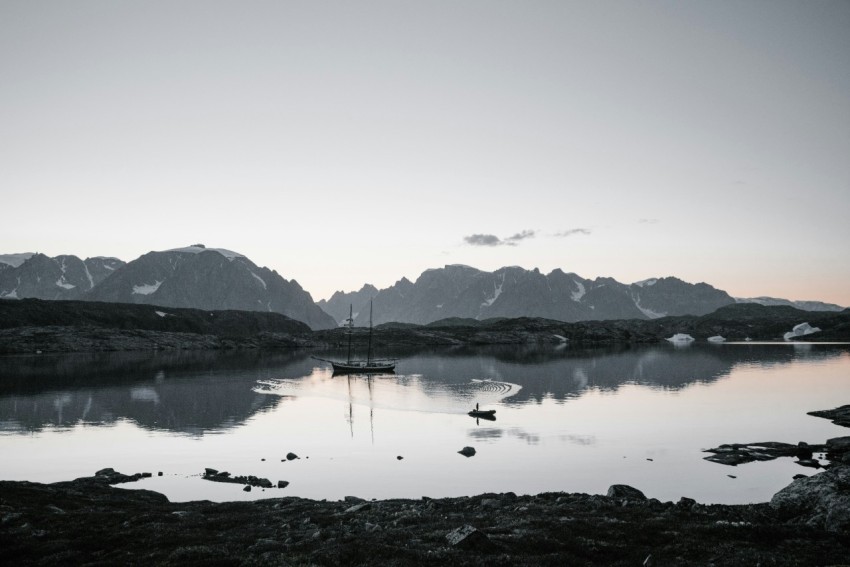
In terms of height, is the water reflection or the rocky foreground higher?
the rocky foreground

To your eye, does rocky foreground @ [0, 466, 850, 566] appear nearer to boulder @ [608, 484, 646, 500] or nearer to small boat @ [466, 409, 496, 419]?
boulder @ [608, 484, 646, 500]

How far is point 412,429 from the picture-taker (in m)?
76.2

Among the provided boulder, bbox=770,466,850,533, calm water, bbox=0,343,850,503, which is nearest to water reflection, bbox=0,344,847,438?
calm water, bbox=0,343,850,503

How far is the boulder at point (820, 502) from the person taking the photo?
2672 centimetres

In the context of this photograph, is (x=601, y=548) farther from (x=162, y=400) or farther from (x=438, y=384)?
(x=438, y=384)

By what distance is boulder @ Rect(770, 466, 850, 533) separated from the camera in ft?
87.7

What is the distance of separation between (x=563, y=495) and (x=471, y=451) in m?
22.4

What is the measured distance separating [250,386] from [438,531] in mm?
109034

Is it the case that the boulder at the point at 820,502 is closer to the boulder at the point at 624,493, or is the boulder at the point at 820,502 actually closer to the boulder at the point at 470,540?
the boulder at the point at 624,493

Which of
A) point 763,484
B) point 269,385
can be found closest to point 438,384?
point 269,385

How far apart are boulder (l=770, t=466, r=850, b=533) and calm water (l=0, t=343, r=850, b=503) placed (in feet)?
36.6

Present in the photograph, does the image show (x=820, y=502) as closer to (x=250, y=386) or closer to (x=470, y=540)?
(x=470, y=540)

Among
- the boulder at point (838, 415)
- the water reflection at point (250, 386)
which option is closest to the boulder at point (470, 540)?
the water reflection at point (250, 386)

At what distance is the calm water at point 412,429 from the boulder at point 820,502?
440 inches
